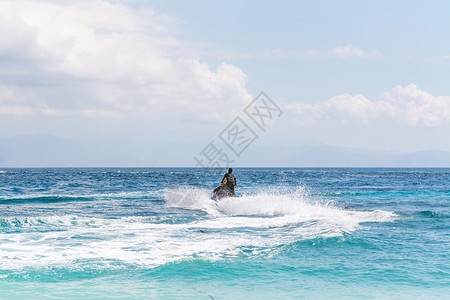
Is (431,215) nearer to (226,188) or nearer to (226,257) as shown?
(226,188)

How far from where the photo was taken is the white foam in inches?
424

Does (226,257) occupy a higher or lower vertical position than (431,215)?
lower

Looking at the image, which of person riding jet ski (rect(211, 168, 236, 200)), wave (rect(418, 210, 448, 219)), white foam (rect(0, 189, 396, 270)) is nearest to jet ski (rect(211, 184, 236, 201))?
person riding jet ski (rect(211, 168, 236, 200))

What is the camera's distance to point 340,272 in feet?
31.5

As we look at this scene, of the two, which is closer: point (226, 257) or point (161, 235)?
point (226, 257)

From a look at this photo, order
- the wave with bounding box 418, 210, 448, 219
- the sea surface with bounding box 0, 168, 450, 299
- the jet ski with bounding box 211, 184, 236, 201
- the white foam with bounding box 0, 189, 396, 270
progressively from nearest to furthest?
1. the sea surface with bounding box 0, 168, 450, 299
2. the white foam with bounding box 0, 189, 396, 270
3. the wave with bounding box 418, 210, 448, 219
4. the jet ski with bounding box 211, 184, 236, 201

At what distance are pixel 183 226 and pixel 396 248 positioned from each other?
7.44 meters

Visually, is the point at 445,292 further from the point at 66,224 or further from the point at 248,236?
the point at 66,224

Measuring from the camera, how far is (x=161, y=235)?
Result: 45.0 feet

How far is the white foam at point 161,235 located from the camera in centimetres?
1077

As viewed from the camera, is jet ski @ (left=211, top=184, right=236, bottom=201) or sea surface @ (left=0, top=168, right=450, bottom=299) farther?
jet ski @ (left=211, top=184, right=236, bottom=201)

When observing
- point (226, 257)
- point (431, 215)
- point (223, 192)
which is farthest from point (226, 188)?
point (226, 257)

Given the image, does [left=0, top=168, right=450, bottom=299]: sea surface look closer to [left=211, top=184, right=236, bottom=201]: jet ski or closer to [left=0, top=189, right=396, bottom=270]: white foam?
[left=0, top=189, right=396, bottom=270]: white foam

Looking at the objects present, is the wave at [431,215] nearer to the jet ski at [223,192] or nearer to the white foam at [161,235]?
the white foam at [161,235]
